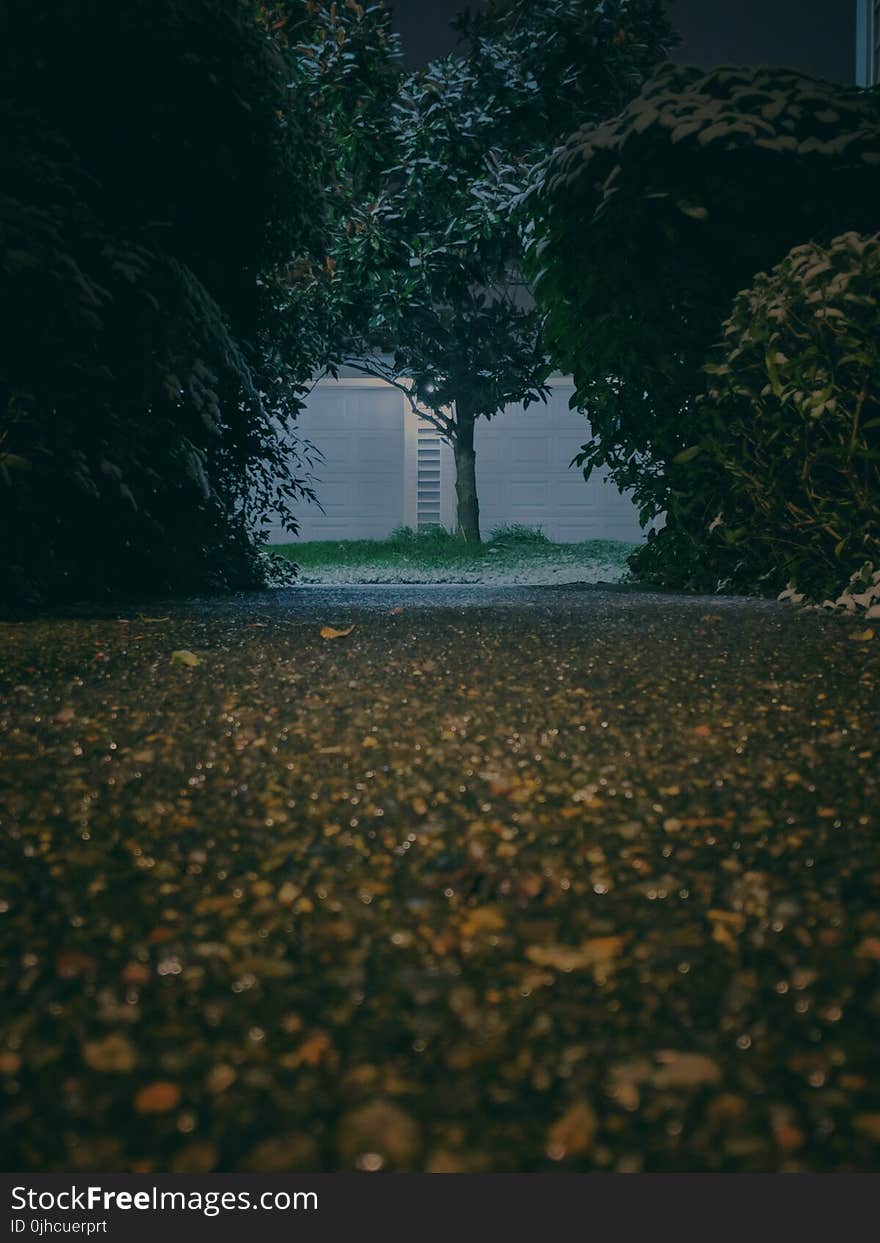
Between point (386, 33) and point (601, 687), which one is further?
point (386, 33)

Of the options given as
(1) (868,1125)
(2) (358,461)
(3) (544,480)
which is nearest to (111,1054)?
(1) (868,1125)

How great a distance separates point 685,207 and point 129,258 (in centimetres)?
294

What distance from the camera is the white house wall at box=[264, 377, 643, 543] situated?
15422 millimetres

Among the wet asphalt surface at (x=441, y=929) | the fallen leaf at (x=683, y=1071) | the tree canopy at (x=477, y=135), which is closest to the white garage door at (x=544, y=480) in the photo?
the tree canopy at (x=477, y=135)

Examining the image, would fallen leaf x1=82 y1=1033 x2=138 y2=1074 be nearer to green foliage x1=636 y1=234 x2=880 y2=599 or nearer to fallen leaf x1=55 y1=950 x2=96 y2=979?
fallen leaf x1=55 y1=950 x2=96 y2=979

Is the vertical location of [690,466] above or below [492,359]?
below

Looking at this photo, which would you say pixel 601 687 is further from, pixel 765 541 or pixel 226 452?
pixel 226 452

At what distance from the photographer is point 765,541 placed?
4.92 meters

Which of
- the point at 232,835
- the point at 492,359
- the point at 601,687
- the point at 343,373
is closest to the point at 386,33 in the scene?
the point at 492,359

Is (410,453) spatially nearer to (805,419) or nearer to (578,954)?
(805,419)

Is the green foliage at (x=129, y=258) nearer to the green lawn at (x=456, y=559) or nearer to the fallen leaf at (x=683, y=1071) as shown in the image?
the fallen leaf at (x=683, y=1071)

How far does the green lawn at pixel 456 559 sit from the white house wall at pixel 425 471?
1.62 ft

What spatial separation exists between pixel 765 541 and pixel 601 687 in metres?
2.64

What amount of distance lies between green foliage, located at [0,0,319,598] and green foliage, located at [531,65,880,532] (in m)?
1.81
